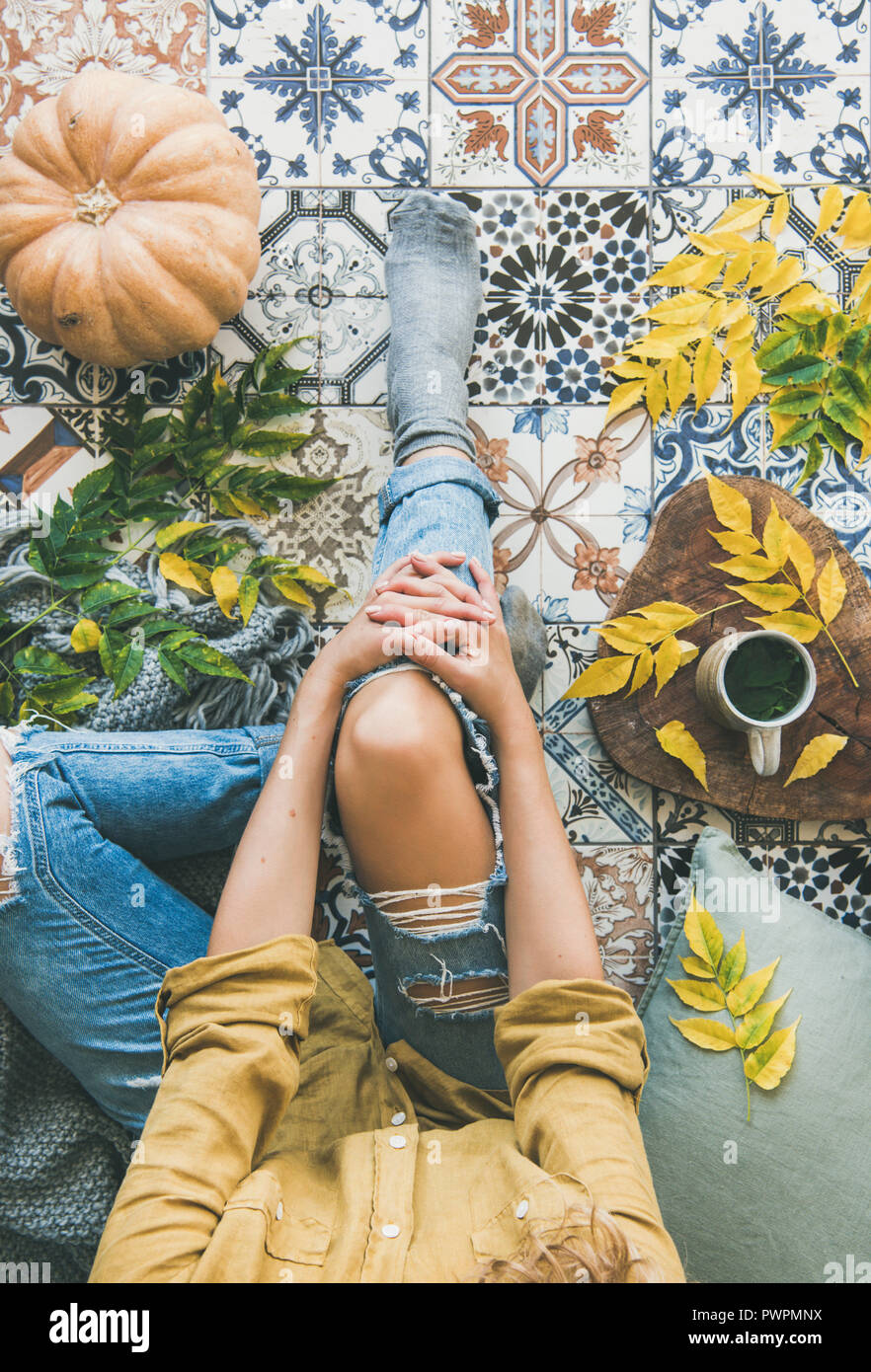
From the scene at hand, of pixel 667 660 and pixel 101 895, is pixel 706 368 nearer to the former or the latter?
pixel 667 660

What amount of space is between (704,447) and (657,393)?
105 millimetres

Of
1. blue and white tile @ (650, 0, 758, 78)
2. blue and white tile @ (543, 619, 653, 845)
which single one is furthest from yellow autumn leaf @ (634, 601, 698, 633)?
blue and white tile @ (650, 0, 758, 78)

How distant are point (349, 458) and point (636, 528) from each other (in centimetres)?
43

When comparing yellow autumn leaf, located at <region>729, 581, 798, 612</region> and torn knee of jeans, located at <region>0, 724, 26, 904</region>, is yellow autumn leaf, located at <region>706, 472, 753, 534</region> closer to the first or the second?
yellow autumn leaf, located at <region>729, 581, 798, 612</region>

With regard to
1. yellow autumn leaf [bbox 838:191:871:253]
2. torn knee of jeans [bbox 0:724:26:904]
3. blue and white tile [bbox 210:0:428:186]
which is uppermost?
blue and white tile [bbox 210:0:428:186]

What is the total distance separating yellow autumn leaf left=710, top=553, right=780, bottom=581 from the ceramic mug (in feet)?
0.30

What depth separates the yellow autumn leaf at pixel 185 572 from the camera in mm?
1229

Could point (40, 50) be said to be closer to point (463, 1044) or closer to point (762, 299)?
point (762, 299)

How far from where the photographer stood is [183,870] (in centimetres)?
115

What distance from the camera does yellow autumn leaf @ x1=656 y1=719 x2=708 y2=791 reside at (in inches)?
47.4

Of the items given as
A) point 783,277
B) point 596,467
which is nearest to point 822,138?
point 783,277

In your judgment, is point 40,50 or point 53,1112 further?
point 40,50

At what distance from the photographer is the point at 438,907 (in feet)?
2.97
